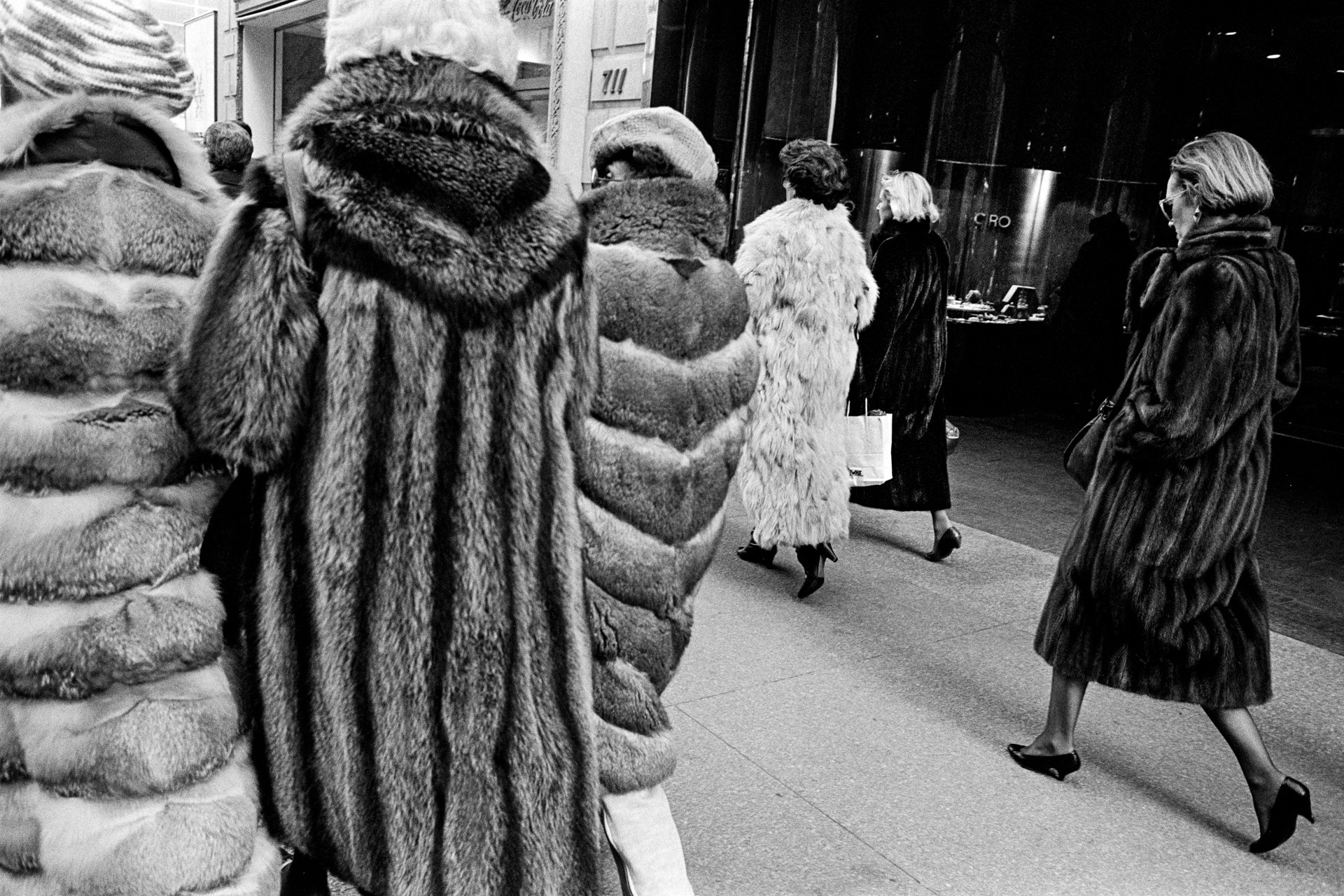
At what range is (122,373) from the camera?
1363 millimetres

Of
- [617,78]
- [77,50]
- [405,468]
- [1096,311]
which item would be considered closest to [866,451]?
[405,468]

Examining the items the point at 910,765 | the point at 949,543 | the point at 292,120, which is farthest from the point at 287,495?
the point at 949,543

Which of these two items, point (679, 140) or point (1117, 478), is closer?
point (679, 140)

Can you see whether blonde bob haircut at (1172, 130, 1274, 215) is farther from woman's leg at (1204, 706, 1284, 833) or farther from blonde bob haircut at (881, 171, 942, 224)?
blonde bob haircut at (881, 171, 942, 224)

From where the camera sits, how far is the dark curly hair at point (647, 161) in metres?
2.80

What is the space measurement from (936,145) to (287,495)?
10.4 meters

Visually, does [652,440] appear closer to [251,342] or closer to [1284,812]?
[251,342]

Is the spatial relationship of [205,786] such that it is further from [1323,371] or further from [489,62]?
[1323,371]

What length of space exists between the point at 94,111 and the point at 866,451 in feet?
14.5

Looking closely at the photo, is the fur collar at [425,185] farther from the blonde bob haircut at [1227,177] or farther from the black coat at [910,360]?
the black coat at [910,360]

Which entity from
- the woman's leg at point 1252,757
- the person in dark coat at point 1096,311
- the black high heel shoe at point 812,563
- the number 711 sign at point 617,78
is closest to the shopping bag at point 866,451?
the black high heel shoe at point 812,563

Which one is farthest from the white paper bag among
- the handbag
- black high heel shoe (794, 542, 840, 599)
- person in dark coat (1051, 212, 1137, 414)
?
person in dark coat (1051, 212, 1137, 414)

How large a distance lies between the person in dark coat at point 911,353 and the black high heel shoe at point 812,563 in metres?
0.68

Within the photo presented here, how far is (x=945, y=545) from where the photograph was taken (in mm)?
6055
